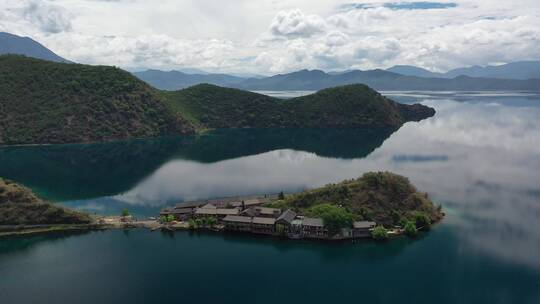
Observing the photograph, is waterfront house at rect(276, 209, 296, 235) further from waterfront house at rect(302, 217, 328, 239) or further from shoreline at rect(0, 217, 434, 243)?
waterfront house at rect(302, 217, 328, 239)

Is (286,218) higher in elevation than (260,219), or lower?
higher

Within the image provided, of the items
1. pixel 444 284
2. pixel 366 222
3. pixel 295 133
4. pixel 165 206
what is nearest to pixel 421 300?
pixel 444 284

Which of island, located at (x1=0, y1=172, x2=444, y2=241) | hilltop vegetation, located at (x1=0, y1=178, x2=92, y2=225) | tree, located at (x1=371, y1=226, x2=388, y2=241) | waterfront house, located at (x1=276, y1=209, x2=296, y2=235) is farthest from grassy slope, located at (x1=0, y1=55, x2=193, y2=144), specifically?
tree, located at (x1=371, y1=226, x2=388, y2=241)

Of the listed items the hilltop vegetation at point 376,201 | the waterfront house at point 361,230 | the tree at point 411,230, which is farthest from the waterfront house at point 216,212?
the tree at point 411,230

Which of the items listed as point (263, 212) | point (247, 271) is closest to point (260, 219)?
point (263, 212)

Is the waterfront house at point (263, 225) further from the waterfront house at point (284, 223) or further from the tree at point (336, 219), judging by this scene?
the tree at point (336, 219)

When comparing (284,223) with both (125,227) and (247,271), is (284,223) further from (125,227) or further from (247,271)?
(125,227)

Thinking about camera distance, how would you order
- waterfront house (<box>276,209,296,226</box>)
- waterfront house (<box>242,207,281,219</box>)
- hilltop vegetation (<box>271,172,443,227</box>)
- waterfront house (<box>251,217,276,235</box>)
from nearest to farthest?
waterfront house (<box>276,209,296,226</box>)
waterfront house (<box>251,217,276,235</box>)
hilltop vegetation (<box>271,172,443,227</box>)
waterfront house (<box>242,207,281,219</box>)
